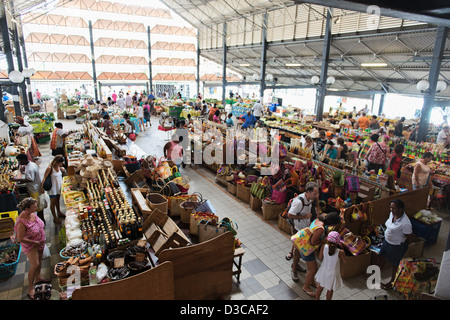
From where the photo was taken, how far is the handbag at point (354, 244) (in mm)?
4902

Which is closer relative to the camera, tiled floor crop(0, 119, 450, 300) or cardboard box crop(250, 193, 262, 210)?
tiled floor crop(0, 119, 450, 300)

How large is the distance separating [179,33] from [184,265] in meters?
30.9

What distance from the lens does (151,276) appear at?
324 cm

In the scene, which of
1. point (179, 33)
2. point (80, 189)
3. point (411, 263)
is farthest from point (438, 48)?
point (179, 33)

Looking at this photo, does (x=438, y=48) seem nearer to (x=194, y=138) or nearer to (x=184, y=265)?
(x=194, y=138)

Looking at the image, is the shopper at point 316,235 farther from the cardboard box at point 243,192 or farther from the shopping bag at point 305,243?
the cardboard box at point 243,192

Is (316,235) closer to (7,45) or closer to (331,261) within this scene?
(331,261)

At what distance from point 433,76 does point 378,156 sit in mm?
5004

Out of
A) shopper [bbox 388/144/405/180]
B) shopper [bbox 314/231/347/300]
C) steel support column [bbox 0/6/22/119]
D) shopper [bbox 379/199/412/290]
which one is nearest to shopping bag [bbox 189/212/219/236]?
shopper [bbox 314/231/347/300]

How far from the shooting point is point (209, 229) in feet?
14.7

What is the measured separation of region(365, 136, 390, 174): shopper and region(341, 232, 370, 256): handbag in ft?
10.6

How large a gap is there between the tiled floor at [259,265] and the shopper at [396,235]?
1.72ft

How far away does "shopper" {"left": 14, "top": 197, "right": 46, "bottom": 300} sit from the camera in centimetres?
405

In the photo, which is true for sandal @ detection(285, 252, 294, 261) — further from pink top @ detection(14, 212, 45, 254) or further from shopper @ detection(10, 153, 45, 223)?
shopper @ detection(10, 153, 45, 223)
